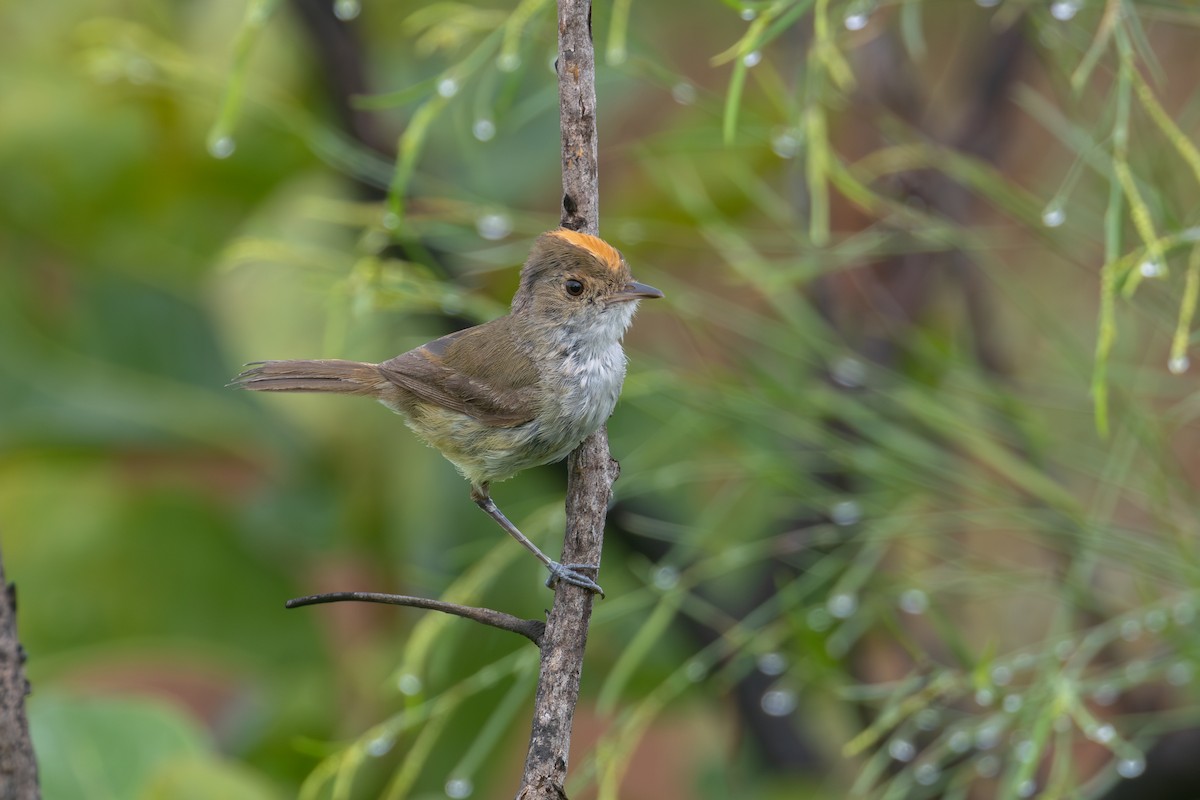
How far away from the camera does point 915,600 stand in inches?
82.4

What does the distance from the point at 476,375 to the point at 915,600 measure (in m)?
0.85

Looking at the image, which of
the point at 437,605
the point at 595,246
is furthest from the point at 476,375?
the point at 437,605

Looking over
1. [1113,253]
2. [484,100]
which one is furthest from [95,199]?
[1113,253]

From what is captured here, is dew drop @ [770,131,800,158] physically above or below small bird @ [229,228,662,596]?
above

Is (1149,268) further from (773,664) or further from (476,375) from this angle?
(773,664)

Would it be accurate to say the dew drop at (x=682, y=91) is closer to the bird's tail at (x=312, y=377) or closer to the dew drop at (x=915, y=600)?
the bird's tail at (x=312, y=377)

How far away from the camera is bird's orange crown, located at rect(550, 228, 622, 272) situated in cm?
140

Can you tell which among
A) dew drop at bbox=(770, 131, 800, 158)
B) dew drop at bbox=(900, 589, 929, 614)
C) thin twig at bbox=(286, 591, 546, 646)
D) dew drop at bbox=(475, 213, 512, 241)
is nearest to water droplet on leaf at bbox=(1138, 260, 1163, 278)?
dew drop at bbox=(770, 131, 800, 158)

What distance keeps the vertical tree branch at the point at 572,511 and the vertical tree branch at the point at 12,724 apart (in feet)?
1.44

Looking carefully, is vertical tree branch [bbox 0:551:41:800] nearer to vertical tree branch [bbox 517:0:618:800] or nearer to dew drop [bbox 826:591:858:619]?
vertical tree branch [bbox 517:0:618:800]

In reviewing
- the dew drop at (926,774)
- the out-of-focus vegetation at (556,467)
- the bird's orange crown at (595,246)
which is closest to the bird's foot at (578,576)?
the bird's orange crown at (595,246)

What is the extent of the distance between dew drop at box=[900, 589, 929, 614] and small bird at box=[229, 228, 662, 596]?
0.59 meters

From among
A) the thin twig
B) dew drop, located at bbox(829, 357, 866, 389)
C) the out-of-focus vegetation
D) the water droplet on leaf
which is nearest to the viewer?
the thin twig

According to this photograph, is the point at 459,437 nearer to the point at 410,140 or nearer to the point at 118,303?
the point at 410,140
